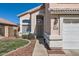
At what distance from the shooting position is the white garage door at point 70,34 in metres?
11.7

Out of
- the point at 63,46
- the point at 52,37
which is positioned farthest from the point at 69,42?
the point at 52,37

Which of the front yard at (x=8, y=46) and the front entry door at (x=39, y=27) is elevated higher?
the front entry door at (x=39, y=27)

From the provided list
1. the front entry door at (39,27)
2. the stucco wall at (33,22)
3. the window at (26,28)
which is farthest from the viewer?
the window at (26,28)

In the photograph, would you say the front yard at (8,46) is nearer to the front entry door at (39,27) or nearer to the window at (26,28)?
the front entry door at (39,27)

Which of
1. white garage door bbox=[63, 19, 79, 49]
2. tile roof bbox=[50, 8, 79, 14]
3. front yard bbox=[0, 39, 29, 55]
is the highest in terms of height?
tile roof bbox=[50, 8, 79, 14]

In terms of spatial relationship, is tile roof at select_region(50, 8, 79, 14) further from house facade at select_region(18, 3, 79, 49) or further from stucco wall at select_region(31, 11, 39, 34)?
stucco wall at select_region(31, 11, 39, 34)

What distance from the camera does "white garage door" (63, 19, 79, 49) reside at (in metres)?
11.7

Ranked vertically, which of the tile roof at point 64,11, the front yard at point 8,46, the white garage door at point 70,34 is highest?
the tile roof at point 64,11

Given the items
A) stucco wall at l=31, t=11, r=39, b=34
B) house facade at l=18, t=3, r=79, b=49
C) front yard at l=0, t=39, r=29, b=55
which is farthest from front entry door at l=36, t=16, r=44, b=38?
house facade at l=18, t=3, r=79, b=49

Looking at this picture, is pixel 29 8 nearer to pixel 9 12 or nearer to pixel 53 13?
pixel 9 12

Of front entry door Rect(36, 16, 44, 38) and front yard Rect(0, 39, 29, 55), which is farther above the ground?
front entry door Rect(36, 16, 44, 38)

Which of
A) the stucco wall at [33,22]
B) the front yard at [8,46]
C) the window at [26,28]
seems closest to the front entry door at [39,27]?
the stucco wall at [33,22]

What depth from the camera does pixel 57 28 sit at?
38.1ft

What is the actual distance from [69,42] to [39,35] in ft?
38.6
